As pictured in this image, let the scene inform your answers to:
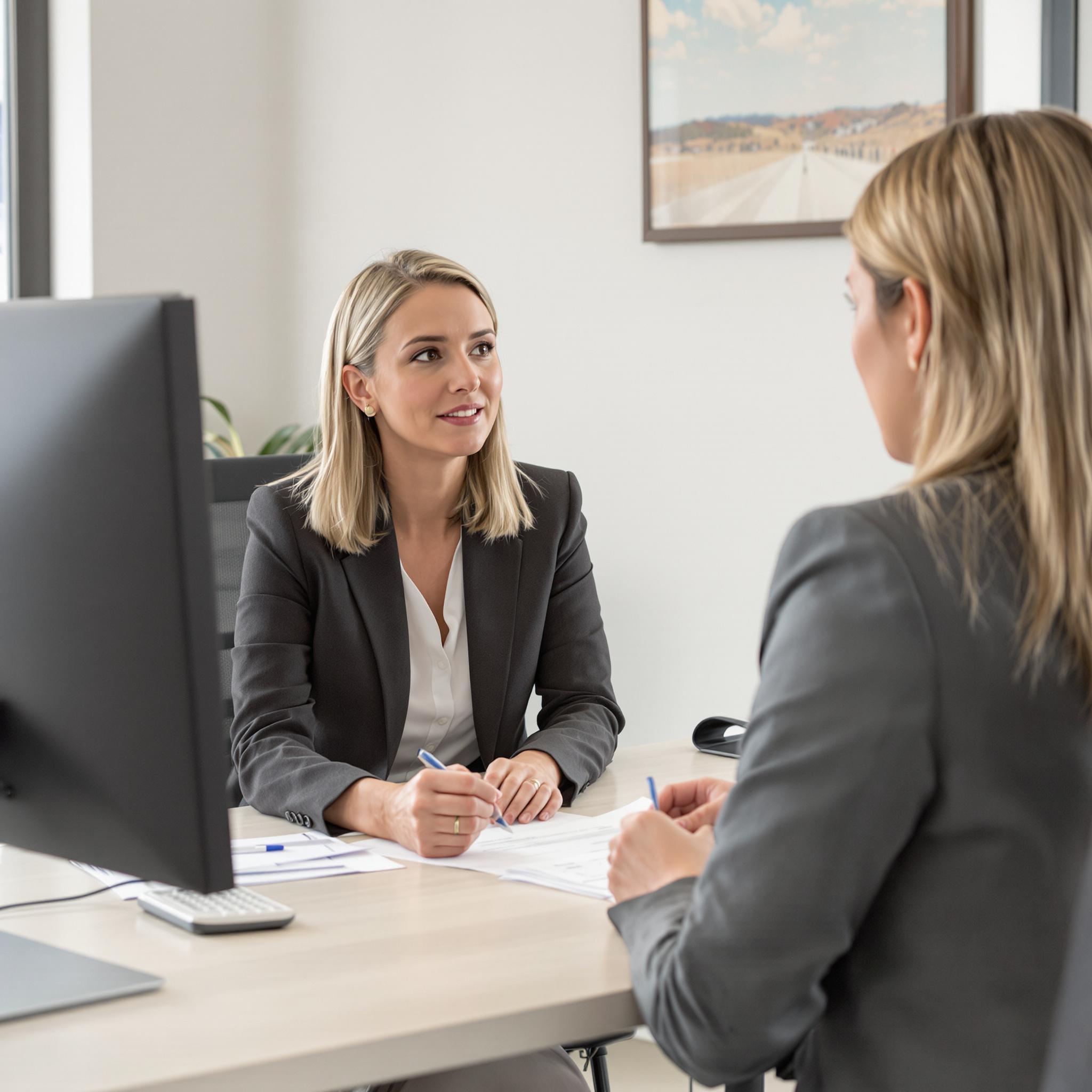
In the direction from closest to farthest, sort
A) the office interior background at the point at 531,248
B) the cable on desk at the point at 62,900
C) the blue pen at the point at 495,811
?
1. the cable on desk at the point at 62,900
2. the blue pen at the point at 495,811
3. the office interior background at the point at 531,248

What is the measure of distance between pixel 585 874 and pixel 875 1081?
16.9 inches

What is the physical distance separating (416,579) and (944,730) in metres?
1.21

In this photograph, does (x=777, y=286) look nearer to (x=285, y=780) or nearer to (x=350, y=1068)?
(x=285, y=780)

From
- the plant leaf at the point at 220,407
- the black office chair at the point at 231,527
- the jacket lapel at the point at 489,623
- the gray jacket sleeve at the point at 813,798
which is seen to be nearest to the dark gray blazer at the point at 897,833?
the gray jacket sleeve at the point at 813,798

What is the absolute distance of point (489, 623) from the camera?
1.89 metres

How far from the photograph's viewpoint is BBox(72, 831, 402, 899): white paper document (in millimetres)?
1266

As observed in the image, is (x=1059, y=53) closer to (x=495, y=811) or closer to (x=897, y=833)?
(x=495, y=811)

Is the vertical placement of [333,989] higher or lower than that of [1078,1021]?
lower

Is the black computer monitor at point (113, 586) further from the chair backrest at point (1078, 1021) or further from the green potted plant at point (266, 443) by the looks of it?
the green potted plant at point (266, 443)

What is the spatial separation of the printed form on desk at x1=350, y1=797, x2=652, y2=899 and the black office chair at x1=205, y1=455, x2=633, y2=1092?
0.67 metres

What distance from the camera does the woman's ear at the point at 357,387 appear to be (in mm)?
2033

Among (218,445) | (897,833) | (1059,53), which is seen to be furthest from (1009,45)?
(897,833)

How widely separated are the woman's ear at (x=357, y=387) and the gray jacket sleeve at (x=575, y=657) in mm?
357

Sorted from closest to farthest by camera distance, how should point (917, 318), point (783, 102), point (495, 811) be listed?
point (917, 318), point (495, 811), point (783, 102)
